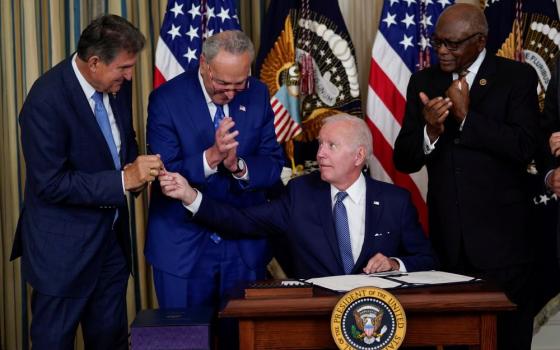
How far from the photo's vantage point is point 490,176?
3504 mm

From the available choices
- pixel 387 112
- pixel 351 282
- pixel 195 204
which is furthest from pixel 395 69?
pixel 351 282

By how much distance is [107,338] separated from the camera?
3334mm

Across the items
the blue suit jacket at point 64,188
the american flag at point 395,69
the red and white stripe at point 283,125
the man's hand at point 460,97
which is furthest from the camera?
the american flag at point 395,69

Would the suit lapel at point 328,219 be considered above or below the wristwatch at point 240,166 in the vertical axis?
below

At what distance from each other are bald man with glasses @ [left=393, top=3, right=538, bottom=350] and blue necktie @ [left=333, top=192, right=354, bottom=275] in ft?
1.50

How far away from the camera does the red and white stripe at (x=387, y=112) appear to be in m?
4.57

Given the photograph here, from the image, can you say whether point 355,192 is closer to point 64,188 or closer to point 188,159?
point 188,159

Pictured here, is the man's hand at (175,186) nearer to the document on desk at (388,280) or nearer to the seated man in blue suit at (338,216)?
the seated man in blue suit at (338,216)

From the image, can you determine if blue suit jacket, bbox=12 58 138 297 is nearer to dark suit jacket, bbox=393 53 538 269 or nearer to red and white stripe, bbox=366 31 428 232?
dark suit jacket, bbox=393 53 538 269

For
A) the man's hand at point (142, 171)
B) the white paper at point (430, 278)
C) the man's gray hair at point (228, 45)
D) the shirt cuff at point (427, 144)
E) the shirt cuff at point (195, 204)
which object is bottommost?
the white paper at point (430, 278)

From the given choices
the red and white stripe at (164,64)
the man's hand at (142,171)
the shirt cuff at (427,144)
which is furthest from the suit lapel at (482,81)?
the red and white stripe at (164,64)

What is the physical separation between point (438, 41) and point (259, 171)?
37.1 inches

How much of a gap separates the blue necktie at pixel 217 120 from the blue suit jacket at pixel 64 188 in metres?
0.40

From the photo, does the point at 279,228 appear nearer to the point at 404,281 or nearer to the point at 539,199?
the point at 404,281
